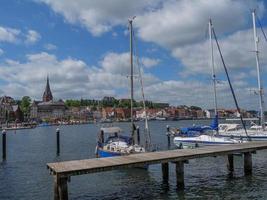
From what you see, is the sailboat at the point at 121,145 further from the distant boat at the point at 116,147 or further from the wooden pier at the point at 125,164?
the wooden pier at the point at 125,164

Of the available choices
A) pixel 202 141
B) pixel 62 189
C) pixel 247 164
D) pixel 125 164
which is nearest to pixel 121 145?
pixel 247 164

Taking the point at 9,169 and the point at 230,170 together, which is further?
the point at 9,169

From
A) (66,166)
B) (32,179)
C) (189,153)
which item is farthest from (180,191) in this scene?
(32,179)

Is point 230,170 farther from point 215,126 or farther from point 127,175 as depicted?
point 215,126

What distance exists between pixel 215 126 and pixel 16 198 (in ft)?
110

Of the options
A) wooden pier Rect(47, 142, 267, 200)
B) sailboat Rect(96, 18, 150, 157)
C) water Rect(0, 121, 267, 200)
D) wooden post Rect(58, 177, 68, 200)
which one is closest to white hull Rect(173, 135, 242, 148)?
water Rect(0, 121, 267, 200)

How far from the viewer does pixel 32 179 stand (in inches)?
1278

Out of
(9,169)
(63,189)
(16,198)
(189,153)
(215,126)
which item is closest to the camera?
(63,189)

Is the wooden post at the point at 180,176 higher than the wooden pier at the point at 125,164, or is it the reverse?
the wooden pier at the point at 125,164

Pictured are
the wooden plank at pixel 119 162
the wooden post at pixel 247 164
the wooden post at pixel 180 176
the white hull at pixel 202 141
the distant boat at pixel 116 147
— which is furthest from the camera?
the white hull at pixel 202 141

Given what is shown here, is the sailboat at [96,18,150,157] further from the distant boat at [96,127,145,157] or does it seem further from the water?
the water

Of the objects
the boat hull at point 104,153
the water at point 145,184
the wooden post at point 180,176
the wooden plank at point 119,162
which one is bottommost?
the water at point 145,184

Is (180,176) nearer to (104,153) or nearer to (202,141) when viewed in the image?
(104,153)

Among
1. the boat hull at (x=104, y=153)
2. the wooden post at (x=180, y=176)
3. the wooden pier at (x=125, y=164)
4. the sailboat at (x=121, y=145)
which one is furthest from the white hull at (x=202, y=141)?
the wooden post at (x=180, y=176)
